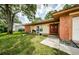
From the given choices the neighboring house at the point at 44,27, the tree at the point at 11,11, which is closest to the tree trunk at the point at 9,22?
the tree at the point at 11,11

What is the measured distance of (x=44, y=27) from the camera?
2900 mm

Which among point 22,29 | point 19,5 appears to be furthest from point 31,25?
point 19,5

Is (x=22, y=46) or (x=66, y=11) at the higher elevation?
(x=66, y=11)

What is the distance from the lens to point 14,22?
113 inches

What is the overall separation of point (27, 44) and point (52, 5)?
67 centimetres

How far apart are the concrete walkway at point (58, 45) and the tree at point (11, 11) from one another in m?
0.42

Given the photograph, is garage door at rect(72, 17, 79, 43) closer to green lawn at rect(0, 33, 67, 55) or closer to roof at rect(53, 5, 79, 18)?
roof at rect(53, 5, 79, 18)

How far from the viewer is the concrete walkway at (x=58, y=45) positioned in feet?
9.04

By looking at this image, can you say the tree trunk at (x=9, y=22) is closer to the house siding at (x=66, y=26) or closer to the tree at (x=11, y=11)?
the tree at (x=11, y=11)

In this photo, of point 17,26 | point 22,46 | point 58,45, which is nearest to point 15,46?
point 22,46

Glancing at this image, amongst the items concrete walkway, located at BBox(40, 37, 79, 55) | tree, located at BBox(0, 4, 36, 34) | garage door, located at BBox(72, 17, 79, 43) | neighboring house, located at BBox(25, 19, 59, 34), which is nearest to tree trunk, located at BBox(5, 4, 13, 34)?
tree, located at BBox(0, 4, 36, 34)

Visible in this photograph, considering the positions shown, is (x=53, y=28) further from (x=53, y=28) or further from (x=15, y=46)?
(x=15, y=46)

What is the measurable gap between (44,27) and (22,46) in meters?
0.43
